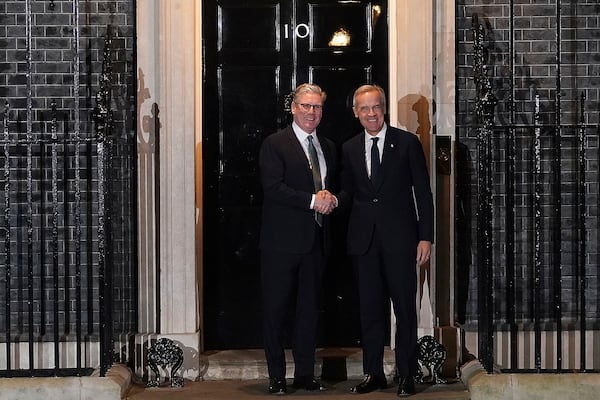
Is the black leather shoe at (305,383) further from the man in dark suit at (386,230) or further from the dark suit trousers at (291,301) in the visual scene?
the man in dark suit at (386,230)

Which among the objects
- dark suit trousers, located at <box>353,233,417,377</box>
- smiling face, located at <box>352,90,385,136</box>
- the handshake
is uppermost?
smiling face, located at <box>352,90,385,136</box>

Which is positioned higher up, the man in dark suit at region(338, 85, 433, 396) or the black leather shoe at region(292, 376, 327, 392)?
the man in dark suit at region(338, 85, 433, 396)

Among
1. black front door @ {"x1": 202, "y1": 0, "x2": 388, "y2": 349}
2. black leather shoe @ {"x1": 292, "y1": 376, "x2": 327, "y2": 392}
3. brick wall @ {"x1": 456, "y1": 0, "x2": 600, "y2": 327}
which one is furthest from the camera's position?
black front door @ {"x1": 202, "y1": 0, "x2": 388, "y2": 349}

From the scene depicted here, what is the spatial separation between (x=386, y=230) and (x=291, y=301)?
0.73m

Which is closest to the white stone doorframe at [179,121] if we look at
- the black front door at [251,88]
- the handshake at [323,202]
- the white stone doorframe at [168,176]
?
the white stone doorframe at [168,176]

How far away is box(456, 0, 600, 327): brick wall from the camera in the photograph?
7.73 m

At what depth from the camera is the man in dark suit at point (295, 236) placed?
7.09 metres

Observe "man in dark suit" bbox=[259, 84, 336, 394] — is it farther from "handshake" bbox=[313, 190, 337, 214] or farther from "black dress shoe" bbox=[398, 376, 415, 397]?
"black dress shoe" bbox=[398, 376, 415, 397]

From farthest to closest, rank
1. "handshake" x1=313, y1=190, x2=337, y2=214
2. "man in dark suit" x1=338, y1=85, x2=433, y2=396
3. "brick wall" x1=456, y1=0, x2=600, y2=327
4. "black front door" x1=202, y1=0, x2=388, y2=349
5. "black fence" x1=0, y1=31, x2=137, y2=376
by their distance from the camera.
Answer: "black front door" x1=202, y1=0, x2=388, y2=349 < "brick wall" x1=456, y1=0, x2=600, y2=327 < "black fence" x1=0, y1=31, x2=137, y2=376 < "man in dark suit" x1=338, y1=85, x2=433, y2=396 < "handshake" x1=313, y1=190, x2=337, y2=214

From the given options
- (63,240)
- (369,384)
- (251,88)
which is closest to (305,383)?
(369,384)

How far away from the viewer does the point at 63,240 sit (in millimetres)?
7664

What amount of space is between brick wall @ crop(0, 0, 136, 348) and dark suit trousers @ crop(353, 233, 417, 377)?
162 cm

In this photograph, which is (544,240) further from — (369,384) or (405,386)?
(369,384)

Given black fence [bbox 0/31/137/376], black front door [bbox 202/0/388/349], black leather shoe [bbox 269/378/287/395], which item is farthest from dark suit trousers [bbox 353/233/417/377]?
black fence [bbox 0/31/137/376]
